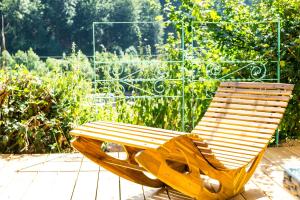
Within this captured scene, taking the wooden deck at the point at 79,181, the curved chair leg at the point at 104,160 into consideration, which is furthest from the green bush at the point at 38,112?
the curved chair leg at the point at 104,160

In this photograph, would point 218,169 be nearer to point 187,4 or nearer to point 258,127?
point 258,127

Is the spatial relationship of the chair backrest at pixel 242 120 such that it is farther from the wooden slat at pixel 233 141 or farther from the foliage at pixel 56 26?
the foliage at pixel 56 26

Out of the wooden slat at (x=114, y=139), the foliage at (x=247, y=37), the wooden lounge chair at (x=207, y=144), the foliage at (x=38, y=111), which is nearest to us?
the wooden slat at (x=114, y=139)

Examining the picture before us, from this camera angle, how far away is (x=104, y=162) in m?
2.88

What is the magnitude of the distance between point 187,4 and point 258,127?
2.12 metres

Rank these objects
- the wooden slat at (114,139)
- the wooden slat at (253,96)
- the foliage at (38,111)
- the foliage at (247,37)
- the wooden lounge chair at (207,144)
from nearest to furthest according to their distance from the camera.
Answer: the wooden slat at (114,139) < the wooden lounge chair at (207,144) < the wooden slat at (253,96) < the foliage at (38,111) < the foliage at (247,37)

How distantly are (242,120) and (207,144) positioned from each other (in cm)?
80

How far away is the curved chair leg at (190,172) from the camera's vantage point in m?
2.41

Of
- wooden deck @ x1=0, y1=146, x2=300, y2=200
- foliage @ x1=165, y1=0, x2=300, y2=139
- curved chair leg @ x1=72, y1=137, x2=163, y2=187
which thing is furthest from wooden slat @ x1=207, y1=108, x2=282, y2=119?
foliage @ x1=165, y1=0, x2=300, y2=139

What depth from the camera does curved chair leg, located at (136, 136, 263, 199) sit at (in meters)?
2.41

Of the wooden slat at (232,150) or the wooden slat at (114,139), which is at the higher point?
the wooden slat at (114,139)

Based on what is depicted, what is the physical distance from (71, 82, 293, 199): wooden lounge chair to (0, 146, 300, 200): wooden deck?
146mm

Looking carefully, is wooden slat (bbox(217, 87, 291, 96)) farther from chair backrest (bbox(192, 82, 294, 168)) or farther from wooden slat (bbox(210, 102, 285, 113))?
wooden slat (bbox(210, 102, 285, 113))

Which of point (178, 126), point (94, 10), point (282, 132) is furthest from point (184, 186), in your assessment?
point (94, 10)
